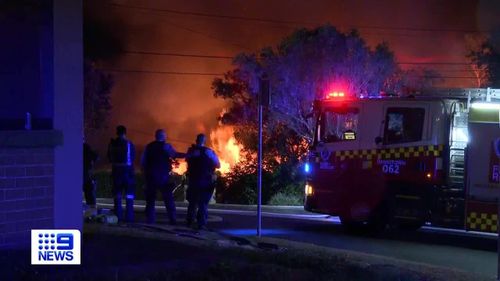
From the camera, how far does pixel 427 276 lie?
7.66 meters

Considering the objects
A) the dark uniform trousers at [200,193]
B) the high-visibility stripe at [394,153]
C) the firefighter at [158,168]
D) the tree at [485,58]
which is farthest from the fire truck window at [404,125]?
the tree at [485,58]

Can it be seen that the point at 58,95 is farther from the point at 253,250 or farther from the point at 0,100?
the point at 253,250

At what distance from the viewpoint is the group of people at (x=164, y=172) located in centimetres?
1175

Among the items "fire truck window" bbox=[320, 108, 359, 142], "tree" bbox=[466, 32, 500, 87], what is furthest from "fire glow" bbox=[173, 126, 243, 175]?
"fire truck window" bbox=[320, 108, 359, 142]

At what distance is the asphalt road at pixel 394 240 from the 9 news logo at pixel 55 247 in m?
5.30

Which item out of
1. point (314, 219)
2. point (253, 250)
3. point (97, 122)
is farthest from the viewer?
point (97, 122)

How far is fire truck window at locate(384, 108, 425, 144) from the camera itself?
1195 centimetres

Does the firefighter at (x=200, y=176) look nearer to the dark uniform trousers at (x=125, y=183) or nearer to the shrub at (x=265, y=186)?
the dark uniform trousers at (x=125, y=183)

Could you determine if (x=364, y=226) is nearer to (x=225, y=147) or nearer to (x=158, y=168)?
(x=158, y=168)

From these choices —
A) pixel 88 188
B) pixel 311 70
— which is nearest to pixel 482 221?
pixel 88 188

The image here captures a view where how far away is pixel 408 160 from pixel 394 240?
1480mm

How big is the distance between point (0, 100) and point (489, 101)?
7.61 metres

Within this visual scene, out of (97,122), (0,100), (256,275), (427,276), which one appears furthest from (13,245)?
(97,122)

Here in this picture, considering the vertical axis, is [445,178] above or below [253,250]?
above
